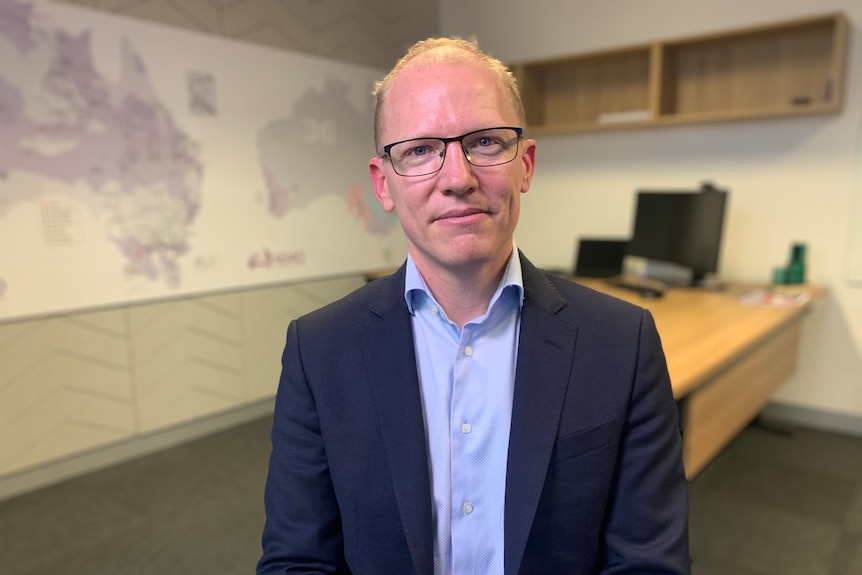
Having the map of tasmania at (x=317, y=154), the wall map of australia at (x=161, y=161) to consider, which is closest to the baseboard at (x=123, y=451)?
the wall map of australia at (x=161, y=161)

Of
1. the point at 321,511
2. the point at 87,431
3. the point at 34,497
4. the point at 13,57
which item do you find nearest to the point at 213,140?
the point at 13,57

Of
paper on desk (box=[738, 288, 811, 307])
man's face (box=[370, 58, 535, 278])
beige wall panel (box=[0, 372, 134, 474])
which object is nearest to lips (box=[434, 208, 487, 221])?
man's face (box=[370, 58, 535, 278])

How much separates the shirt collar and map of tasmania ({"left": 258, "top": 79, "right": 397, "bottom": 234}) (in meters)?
2.70

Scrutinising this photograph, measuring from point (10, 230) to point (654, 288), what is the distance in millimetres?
2937

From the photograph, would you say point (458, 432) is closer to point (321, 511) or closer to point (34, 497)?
point (321, 511)

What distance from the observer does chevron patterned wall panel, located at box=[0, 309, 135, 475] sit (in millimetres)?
2652

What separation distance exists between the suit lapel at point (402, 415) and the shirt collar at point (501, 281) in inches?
0.8

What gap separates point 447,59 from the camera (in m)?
0.94

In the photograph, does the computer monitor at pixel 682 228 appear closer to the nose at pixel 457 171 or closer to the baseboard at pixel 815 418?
the baseboard at pixel 815 418

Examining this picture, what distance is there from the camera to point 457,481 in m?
0.96

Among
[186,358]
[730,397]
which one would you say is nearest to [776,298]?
[730,397]

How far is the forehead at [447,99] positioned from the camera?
36.2 inches

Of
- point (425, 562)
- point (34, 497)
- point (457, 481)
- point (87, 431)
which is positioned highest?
point (457, 481)

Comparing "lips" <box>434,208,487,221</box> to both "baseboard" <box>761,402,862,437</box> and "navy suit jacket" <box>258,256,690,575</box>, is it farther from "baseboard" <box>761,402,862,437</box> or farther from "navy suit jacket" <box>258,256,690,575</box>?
"baseboard" <box>761,402,862,437</box>
